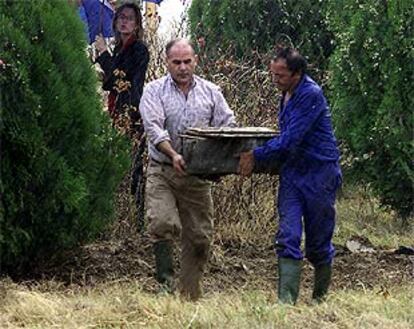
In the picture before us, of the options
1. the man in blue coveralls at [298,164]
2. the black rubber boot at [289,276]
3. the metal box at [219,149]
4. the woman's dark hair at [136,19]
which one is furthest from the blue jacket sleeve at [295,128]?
the woman's dark hair at [136,19]

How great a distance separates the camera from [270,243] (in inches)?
402

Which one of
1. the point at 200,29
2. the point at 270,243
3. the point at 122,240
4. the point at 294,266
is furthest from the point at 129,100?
the point at 200,29

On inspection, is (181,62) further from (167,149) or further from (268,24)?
(268,24)

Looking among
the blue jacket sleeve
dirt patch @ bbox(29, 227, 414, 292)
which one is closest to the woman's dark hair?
dirt patch @ bbox(29, 227, 414, 292)

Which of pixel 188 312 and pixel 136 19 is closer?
pixel 188 312

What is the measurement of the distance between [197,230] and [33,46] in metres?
1.68

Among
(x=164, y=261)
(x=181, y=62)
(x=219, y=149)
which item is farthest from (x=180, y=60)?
(x=164, y=261)

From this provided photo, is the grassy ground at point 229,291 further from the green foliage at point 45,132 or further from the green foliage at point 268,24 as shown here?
the green foliage at point 268,24

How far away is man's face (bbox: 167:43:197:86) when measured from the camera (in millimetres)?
7422

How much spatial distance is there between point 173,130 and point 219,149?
1.52 ft

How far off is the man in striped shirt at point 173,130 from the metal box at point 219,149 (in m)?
0.18

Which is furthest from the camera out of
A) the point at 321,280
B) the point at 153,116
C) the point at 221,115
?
the point at 221,115

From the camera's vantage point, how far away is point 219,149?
23.4 feet

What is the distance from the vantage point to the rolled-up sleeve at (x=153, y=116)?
7.23 m
